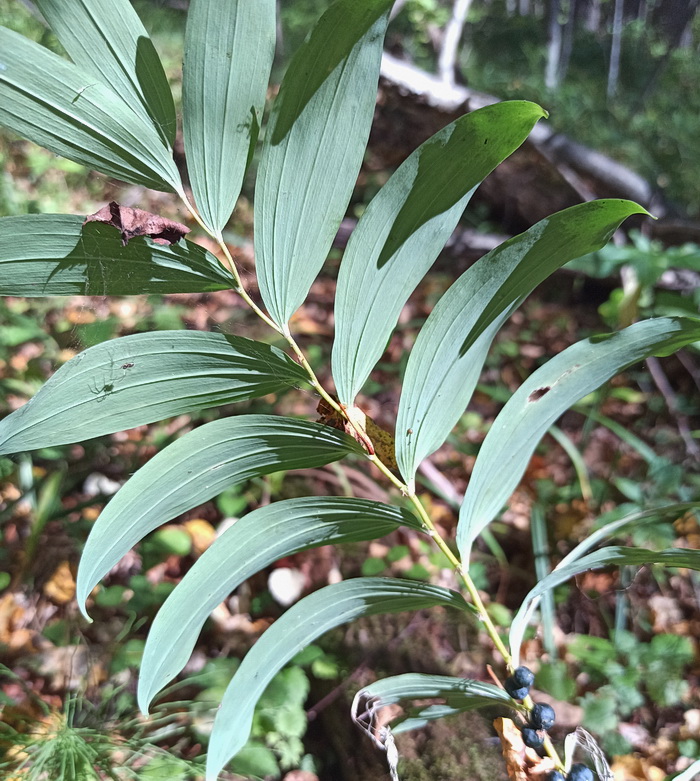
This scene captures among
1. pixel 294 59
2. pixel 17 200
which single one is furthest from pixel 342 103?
pixel 17 200

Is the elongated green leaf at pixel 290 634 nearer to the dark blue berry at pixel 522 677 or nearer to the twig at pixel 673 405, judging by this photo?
the dark blue berry at pixel 522 677

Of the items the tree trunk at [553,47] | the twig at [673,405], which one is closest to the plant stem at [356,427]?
the twig at [673,405]

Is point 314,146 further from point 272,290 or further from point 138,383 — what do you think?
point 138,383

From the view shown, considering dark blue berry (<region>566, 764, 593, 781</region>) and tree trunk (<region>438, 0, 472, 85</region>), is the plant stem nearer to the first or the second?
dark blue berry (<region>566, 764, 593, 781</region>)

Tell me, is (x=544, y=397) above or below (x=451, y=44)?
below

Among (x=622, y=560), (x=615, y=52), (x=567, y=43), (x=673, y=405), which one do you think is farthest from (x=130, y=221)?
(x=567, y=43)

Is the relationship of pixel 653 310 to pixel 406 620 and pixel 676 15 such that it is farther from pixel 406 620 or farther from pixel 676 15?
pixel 676 15

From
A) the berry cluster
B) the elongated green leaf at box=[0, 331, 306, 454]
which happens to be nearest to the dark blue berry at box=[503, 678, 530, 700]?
the berry cluster
